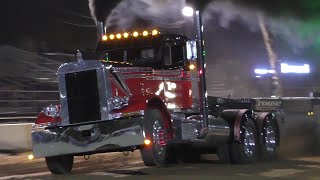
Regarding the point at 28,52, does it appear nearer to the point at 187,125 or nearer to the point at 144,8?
the point at 144,8

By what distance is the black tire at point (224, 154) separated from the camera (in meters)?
12.6

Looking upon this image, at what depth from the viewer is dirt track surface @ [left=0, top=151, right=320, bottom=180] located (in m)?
9.95

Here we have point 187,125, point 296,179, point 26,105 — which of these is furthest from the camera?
point 26,105

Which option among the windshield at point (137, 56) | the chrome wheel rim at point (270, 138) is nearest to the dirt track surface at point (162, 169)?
the chrome wheel rim at point (270, 138)

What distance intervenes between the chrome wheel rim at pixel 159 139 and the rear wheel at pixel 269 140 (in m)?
3.48

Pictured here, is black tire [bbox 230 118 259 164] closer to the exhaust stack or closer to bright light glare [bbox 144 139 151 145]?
bright light glare [bbox 144 139 151 145]

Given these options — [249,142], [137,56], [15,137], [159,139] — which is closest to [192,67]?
[137,56]

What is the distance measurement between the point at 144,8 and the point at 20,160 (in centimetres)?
719

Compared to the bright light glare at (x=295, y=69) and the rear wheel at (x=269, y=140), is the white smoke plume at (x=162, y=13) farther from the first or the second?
the bright light glare at (x=295, y=69)

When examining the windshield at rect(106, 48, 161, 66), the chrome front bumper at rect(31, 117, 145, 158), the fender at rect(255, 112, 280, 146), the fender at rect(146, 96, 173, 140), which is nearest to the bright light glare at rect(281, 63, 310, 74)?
the fender at rect(255, 112, 280, 146)

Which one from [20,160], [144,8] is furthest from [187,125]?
[144,8]

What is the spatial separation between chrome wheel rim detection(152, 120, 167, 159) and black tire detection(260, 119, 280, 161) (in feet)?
11.3

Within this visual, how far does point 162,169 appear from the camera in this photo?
36.4ft

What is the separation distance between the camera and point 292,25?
18156 mm
